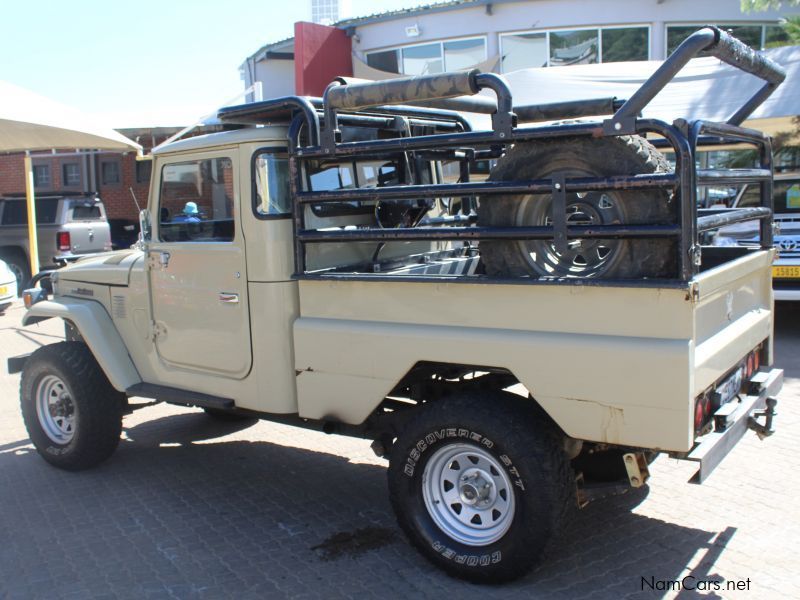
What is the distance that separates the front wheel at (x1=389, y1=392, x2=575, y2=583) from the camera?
3.46m

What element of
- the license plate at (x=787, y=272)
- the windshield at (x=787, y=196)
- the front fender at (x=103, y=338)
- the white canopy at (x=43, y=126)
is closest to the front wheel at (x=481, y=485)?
the front fender at (x=103, y=338)

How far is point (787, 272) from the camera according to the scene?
9078mm

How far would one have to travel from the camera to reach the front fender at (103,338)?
5035 mm

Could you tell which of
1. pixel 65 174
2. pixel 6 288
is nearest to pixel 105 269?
pixel 6 288

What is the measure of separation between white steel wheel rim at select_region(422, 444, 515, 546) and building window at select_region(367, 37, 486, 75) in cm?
1619

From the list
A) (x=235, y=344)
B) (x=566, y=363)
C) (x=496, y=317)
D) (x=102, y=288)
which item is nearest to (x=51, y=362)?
(x=102, y=288)

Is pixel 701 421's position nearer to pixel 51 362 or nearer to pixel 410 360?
pixel 410 360

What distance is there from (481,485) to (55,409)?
10.7ft

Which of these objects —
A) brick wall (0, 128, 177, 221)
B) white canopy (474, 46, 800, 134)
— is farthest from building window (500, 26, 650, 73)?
brick wall (0, 128, 177, 221)

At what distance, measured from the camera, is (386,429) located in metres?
4.15

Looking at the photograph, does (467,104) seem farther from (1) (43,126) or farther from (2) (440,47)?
(2) (440,47)

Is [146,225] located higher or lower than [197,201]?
lower

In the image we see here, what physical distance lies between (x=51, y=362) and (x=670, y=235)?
161 inches

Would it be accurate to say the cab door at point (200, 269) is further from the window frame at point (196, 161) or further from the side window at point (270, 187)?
the side window at point (270, 187)
